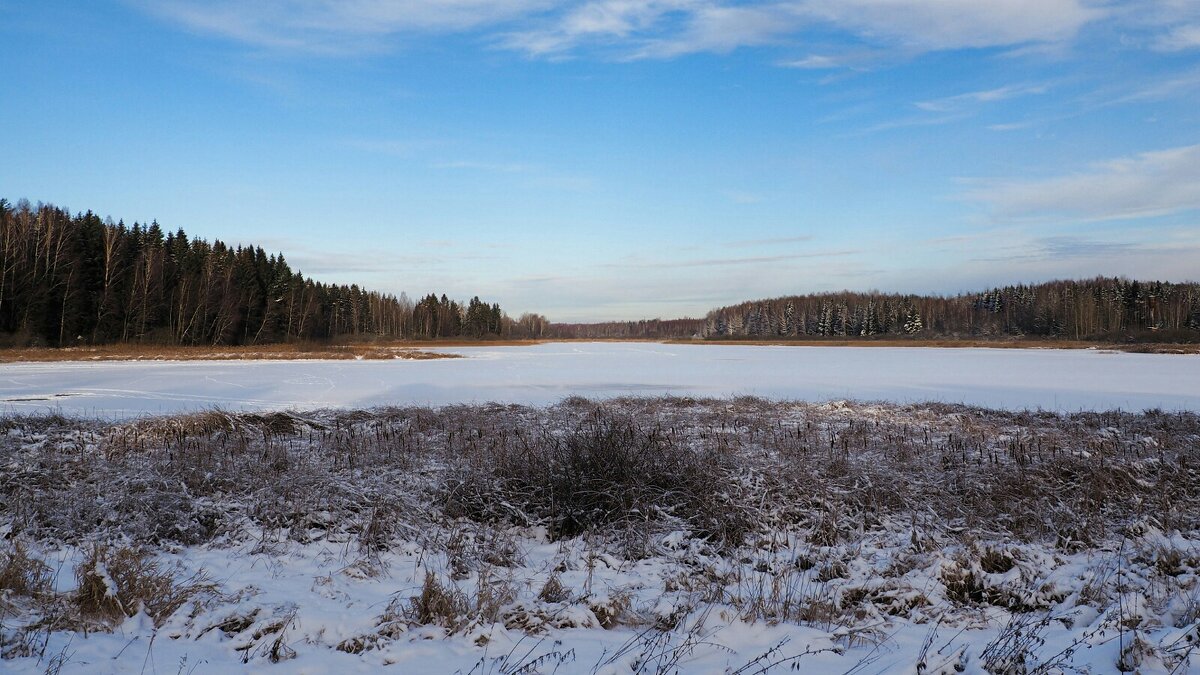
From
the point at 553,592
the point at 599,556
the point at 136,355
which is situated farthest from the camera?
the point at 136,355

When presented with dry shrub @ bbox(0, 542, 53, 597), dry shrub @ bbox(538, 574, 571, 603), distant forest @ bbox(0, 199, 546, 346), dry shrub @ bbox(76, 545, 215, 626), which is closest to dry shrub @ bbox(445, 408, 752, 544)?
dry shrub @ bbox(538, 574, 571, 603)

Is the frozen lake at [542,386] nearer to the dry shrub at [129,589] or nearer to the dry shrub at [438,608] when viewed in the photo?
the dry shrub at [129,589]

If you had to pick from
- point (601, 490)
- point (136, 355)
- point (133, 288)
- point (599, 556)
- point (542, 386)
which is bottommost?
point (599, 556)

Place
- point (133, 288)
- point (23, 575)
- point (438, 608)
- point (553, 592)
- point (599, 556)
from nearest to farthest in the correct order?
1. point (438, 608)
2. point (23, 575)
3. point (553, 592)
4. point (599, 556)
5. point (133, 288)

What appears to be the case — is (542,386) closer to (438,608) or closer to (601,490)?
(601,490)

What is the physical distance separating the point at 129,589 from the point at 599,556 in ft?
10.9

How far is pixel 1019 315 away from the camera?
9850 cm

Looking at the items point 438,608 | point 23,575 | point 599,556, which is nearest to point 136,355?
point 23,575

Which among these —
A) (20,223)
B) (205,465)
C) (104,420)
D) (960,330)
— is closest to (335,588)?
(205,465)

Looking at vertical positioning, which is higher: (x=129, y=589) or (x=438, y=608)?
(x=129, y=589)

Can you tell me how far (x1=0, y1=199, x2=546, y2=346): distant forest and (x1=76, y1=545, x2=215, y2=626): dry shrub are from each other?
4603cm

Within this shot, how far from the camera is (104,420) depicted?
468 inches

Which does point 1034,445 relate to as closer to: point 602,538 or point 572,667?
point 602,538

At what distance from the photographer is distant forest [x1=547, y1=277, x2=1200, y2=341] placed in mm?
81000
